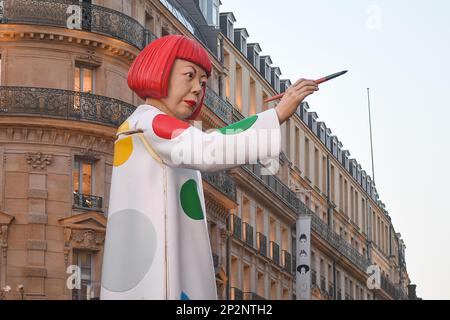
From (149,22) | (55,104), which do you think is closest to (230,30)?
(149,22)

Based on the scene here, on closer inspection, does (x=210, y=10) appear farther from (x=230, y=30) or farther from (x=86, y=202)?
(x=86, y=202)

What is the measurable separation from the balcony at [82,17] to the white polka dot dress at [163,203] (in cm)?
2672

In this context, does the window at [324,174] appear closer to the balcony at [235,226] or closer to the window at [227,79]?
the window at [227,79]

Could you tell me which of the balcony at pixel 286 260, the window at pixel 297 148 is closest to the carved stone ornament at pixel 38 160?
the balcony at pixel 286 260

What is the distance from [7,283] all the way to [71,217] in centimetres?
246

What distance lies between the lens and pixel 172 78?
297 inches

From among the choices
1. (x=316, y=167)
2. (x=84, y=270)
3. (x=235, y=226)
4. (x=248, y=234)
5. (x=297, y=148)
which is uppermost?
(x=316, y=167)

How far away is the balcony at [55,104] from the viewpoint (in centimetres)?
3328

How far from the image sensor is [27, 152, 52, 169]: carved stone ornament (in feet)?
109

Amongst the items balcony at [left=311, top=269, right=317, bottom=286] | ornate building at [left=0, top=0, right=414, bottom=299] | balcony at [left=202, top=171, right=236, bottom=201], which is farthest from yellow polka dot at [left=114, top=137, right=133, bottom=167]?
balcony at [left=311, top=269, right=317, bottom=286]

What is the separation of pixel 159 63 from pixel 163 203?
2.78 feet

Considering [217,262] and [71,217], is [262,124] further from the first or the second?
[217,262]

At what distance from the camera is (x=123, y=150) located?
739cm
